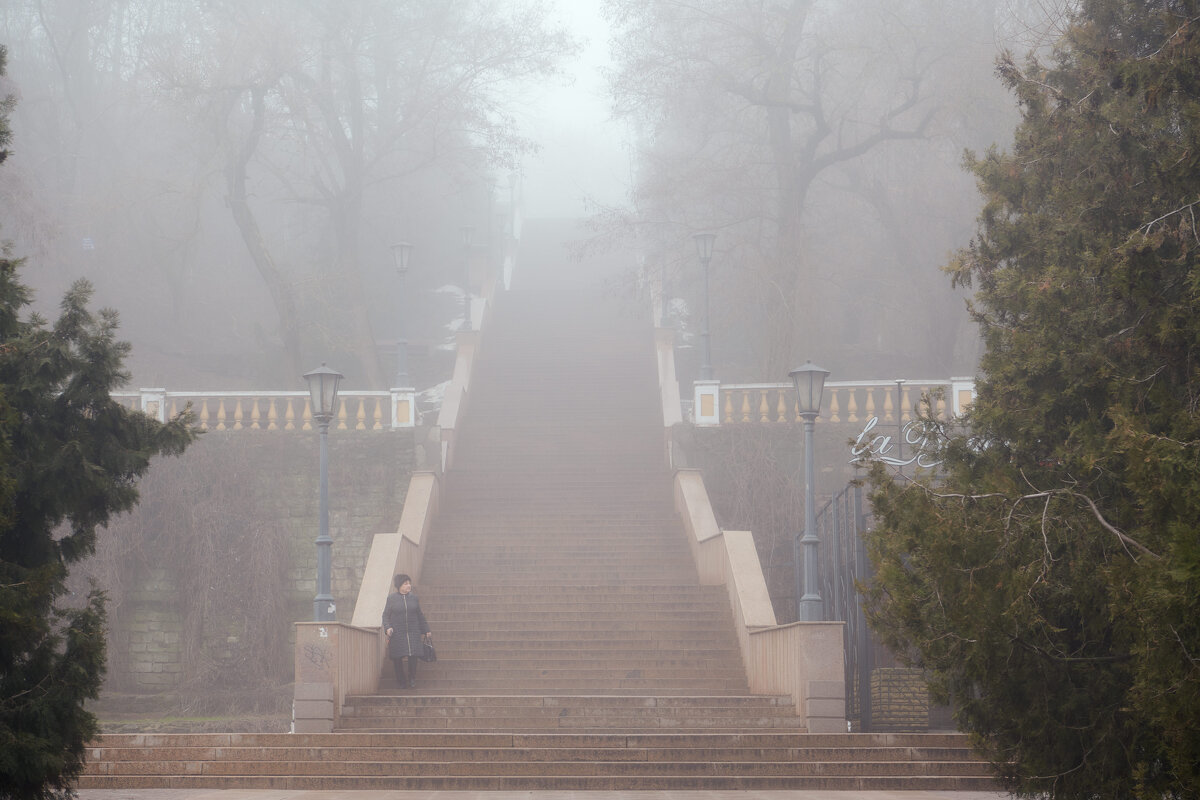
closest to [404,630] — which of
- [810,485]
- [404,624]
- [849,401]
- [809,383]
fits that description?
[404,624]

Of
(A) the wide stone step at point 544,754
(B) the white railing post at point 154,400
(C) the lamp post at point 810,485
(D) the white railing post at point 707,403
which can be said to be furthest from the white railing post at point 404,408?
(A) the wide stone step at point 544,754

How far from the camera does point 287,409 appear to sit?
2036cm

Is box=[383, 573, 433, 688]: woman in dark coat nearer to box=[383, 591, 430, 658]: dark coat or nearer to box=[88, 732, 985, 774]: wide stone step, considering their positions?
box=[383, 591, 430, 658]: dark coat

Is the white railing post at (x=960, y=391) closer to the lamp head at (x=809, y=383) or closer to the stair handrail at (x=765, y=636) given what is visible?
the stair handrail at (x=765, y=636)

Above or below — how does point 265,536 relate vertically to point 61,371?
below

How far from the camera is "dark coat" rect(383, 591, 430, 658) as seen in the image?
13523 millimetres

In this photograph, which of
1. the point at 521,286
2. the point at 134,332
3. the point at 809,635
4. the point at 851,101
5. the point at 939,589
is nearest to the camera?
Answer: the point at 939,589

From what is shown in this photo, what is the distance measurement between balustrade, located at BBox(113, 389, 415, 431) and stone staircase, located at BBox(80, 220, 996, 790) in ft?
4.56

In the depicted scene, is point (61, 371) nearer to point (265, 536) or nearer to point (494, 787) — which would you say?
point (494, 787)

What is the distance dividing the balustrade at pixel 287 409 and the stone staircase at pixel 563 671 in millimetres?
1391

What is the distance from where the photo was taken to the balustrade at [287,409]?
20125mm

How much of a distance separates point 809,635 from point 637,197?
1549cm

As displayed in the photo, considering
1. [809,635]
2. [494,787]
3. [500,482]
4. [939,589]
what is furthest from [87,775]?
[500,482]

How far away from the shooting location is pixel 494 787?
→ 34.6 ft
